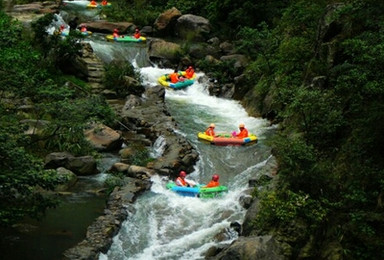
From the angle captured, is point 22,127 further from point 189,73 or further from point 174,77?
point 189,73

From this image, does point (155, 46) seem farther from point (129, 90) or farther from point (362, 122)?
point (362, 122)

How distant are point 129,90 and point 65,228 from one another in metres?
11.2

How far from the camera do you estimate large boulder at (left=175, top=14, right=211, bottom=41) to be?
29.7m

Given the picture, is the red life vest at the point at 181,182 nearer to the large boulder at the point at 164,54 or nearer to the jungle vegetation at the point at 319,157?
the jungle vegetation at the point at 319,157

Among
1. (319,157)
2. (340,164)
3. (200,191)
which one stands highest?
(340,164)

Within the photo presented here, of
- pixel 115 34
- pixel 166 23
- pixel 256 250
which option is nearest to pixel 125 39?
pixel 115 34

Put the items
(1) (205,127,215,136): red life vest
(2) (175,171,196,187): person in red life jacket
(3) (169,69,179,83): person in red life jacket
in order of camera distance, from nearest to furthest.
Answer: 1. (2) (175,171,196,187): person in red life jacket
2. (1) (205,127,215,136): red life vest
3. (3) (169,69,179,83): person in red life jacket

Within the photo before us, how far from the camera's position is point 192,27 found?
3000cm

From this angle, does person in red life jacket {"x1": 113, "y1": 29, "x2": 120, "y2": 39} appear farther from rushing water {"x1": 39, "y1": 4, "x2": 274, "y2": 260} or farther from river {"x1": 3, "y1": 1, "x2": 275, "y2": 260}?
river {"x1": 3, "y1": 1, "x2": 275, "y2": 260}

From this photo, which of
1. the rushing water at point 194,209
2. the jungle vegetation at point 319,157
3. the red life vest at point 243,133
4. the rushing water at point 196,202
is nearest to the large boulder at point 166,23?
the rushing water at point 196,202

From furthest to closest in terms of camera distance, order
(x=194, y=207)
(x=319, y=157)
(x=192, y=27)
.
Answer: (x=192, y=27), (x=194, y=207), (x=319, y=157)

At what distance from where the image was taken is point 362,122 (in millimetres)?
9930

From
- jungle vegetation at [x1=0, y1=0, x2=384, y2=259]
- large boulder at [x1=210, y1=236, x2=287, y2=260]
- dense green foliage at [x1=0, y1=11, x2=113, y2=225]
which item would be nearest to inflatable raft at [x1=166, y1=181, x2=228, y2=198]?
jungle vegetation at [x1=0, y1=0, x2=384, y2=259]

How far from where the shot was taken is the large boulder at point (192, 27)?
2970cm
